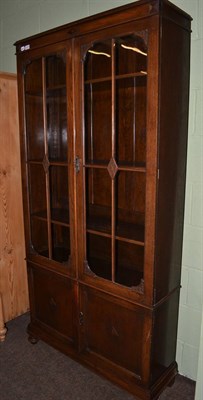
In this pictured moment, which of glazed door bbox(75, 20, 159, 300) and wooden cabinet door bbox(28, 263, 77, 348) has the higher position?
glazed door bbox(75, 20, 159, 300)

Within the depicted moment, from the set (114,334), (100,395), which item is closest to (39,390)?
(100,395)

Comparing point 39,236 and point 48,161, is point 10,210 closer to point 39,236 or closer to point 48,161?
point 39,236

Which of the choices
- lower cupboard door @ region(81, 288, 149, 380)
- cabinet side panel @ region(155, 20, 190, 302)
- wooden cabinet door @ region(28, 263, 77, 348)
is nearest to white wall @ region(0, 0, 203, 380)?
cabinet side panel @ region(155, 20, 190, 302)

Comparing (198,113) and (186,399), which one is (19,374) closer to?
(186,399)

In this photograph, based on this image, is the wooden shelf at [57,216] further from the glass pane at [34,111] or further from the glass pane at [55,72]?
the glass pane at [55,72]

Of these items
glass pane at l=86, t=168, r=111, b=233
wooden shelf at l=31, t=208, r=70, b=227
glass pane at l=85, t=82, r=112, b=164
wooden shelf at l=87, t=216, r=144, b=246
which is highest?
glass pane at l=85, t=82, r=112, b=164

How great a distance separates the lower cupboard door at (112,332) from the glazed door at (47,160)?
272 mm

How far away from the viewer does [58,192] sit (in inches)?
82.0

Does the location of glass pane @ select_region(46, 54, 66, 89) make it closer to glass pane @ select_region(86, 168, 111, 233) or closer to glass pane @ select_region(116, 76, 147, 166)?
glass pane @ select_region(116, 76, 147, 166)

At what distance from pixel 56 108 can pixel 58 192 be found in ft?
1.75

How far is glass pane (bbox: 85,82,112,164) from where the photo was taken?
1921 millimetres

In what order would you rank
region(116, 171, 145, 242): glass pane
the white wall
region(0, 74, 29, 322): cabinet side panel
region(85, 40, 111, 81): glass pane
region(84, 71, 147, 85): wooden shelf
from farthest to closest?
region(0, 74, 29, 322): cabinet side panel < region(116, 171, 145, 242): glass pane < region(85, 40, 111, 81): glass pane < the white wall < region(84, 71, 147, 85): wooden shelf

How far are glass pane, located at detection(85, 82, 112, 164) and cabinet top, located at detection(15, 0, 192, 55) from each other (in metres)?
0.34

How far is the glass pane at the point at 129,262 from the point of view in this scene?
5.93 feet
